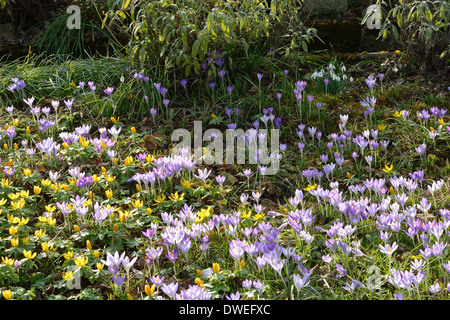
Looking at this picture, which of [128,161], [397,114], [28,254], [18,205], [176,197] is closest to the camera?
[28,254]

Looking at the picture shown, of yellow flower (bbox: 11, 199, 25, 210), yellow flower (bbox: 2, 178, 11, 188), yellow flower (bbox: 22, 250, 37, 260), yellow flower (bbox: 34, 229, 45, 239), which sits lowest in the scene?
yellow flower (bbox: 22, 250, 37, 260)

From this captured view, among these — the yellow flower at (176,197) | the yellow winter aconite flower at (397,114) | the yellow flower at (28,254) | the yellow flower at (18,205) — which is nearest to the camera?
the yellow flower at (28,254)

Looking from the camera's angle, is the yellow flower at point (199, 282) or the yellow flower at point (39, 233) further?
the yellow flower at point (39, 233)

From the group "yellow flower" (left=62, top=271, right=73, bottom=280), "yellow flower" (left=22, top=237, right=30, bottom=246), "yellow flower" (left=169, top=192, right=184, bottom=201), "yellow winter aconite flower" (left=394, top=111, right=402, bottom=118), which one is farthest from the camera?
"yellow winter aconite flower" (left=394, top=111, right=402, bottom=118)

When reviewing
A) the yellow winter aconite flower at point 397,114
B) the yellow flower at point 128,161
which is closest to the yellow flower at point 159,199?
the yellow flower at point 128,161

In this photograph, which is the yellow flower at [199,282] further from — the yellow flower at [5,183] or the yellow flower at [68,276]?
the yellow flower at [5,183]

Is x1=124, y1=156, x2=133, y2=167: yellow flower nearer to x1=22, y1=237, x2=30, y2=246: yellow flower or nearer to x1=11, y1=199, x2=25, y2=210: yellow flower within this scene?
x1=11, y1=199, x2=25, y2=210: yellow flower

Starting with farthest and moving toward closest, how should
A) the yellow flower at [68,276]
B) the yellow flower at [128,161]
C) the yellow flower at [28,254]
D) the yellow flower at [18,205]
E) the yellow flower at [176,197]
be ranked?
the yellow flower at [128,161], the yellow flower at [176,197], the yellow flower at [18,205], the yellow flower at [28,254], the yellow flower at [68,276]

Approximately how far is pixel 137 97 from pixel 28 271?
7.38ft

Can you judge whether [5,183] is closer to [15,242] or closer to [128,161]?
[15,242]

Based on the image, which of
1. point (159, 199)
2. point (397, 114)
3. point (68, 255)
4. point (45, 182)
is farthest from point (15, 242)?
point (397, 114)

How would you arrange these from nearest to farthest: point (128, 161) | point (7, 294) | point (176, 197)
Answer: point (7, 294)
point (176, 197)
point (128, 161)

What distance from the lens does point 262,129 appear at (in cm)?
417

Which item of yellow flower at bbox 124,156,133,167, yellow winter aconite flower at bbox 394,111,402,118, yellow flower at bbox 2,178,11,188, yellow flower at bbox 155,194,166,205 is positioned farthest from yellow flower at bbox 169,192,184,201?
yellow winter aconite flower at bbox 394,111,402,118
